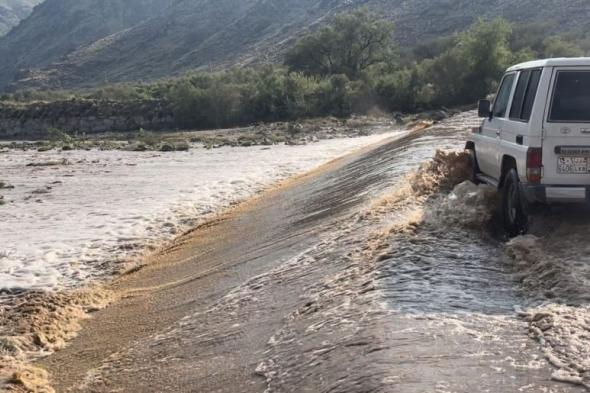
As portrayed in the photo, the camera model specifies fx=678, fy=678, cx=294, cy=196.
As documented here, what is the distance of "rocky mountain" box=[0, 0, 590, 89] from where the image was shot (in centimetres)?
8356

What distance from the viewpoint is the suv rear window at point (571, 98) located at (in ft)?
23.5

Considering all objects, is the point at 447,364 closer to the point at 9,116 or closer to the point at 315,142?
the point at 315,142

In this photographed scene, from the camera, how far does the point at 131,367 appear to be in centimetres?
668

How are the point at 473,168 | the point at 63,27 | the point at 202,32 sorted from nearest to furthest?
the point at 473,168 < the point at 202,32 < the point at 63,27

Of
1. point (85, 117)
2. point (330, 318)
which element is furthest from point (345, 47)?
point (330, 318)

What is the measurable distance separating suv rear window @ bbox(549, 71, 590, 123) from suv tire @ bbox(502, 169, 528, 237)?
95 cm

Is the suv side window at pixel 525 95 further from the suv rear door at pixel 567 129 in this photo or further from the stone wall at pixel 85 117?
the stone wall at pixel 85 117

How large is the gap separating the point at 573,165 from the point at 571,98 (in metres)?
0.72

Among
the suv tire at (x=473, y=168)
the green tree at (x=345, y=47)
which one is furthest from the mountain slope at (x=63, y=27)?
the suv tire at (x=473, y=168)

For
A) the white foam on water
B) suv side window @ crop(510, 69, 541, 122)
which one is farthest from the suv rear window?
the white foam on water

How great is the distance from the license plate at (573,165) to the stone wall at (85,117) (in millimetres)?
53533

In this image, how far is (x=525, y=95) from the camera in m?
7.74

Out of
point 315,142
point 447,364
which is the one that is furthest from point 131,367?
point 315,142

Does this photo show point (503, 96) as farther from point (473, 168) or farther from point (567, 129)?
point (473, 168)
